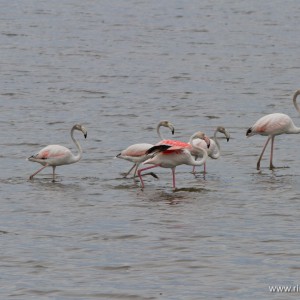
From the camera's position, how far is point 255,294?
11.1 meters

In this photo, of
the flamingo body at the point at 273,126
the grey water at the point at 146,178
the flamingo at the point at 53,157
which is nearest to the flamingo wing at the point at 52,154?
the flamingo at the point at 53,157

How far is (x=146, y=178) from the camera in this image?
18.4 m

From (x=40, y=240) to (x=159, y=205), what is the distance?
2.80m

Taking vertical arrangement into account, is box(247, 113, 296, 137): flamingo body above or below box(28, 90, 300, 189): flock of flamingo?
above

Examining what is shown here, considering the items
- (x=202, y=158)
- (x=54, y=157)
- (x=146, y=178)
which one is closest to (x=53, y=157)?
(x=54, y=157)

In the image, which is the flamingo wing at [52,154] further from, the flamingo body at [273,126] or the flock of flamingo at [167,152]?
the flamingo body at [273,126]

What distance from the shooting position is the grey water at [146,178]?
1192 cm

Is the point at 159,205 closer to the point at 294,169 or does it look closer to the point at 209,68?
the point at 294,169

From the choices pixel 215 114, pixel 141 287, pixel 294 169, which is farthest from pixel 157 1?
pixel 141 287

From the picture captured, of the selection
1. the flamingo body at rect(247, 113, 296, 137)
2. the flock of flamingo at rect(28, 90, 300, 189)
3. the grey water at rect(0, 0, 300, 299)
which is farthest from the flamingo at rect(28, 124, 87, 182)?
the flamingo body at rect(247, 113, 296, 137)

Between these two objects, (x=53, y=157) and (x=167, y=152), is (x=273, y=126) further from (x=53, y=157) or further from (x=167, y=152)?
(x=53, y=157)

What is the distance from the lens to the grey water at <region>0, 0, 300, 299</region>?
11.9 meters

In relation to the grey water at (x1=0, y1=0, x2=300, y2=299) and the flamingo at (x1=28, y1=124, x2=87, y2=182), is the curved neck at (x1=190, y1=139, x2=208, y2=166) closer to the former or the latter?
the grey water at (x1=0, y1=0, x2=300, y2=299)

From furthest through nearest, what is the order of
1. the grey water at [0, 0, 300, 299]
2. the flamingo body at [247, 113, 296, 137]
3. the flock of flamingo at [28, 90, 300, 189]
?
the flamingo body at [247, 113, 296, 137], the flock of flamingo at [28, 90, 300, 189], the grey water at [0, 0, 300, 299]
